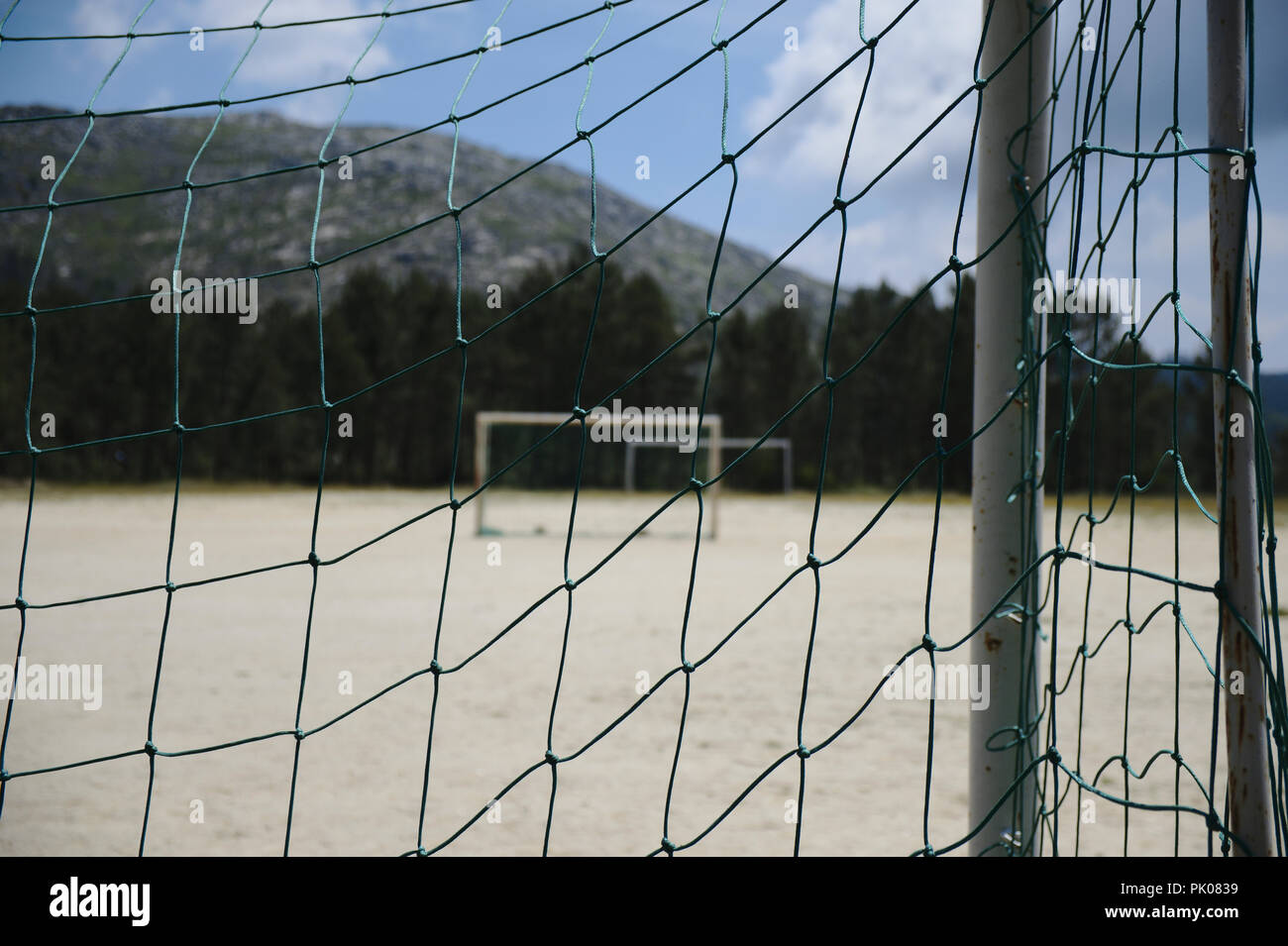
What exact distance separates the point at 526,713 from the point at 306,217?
97069mm

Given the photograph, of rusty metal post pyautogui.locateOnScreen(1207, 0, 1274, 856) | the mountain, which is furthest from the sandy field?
the mountain

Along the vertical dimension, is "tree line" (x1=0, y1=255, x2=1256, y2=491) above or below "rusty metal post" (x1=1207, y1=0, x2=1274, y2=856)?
above

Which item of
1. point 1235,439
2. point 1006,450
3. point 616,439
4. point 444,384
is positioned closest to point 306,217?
point 444,384

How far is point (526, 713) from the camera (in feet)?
14.3

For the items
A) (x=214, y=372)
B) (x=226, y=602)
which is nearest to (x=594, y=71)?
(x=226, y=602)

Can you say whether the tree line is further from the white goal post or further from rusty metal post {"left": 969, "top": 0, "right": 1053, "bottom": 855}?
rusty metal post {"left": 969, "top": 0, "right": 1053, "bottom": 855}

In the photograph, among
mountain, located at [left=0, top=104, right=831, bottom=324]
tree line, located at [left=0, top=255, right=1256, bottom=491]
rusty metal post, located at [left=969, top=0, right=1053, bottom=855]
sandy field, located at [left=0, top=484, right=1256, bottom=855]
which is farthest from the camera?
mountain, located at [left=0, top=104, right=831, bottom=324]

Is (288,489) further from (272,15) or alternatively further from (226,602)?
(272,15)

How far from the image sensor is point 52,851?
2.81 m

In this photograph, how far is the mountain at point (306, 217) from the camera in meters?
81.1

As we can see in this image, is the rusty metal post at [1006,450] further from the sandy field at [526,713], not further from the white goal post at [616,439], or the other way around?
the white goal post at [616,439]

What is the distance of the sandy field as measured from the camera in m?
3.07

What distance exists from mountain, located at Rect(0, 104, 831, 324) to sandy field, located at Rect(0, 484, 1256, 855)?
201 ft

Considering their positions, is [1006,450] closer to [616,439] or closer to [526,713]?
[526,713]
